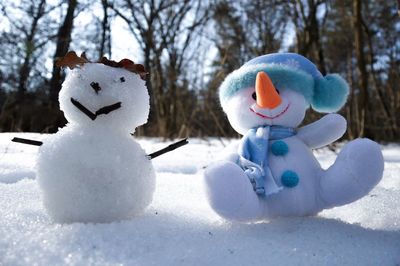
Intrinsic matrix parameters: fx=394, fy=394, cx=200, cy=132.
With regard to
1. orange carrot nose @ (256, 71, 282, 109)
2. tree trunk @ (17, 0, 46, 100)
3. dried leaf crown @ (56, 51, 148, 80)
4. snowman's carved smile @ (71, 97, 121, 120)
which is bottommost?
snowman's carved smile @ (71, 97, 121, 120)

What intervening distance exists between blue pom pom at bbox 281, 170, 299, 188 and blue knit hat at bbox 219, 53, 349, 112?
0.20m

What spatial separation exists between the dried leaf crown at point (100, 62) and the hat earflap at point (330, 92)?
0.40m

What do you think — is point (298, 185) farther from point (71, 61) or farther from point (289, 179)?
point (71, 61)

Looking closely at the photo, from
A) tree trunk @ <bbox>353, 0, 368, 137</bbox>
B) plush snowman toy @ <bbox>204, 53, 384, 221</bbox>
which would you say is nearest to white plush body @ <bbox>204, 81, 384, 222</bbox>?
plush snowman toy @ <bbox>204, 53, 384, 221</bbox>

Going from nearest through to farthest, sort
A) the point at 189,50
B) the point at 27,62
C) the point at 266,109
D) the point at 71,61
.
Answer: the point at 71,61
the point at 266,109
the point at 27,62
the point at 189,50

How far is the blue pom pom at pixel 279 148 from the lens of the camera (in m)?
0.79

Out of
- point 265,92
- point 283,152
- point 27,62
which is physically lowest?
point 283,152

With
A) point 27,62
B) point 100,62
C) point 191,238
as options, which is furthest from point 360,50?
point 191,238

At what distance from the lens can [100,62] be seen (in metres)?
0.75

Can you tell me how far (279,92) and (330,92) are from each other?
127mm

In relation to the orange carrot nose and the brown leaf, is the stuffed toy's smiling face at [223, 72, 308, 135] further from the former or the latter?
the brown leaf

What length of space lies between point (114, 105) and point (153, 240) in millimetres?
250

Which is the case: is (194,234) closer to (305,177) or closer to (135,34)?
(305,177)

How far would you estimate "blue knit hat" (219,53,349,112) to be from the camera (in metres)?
0.84
